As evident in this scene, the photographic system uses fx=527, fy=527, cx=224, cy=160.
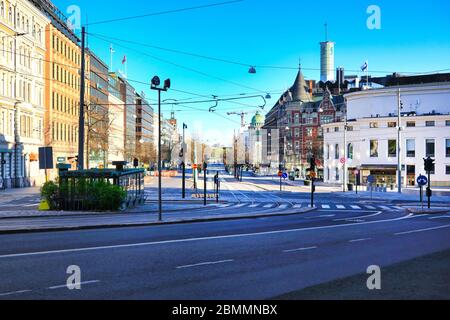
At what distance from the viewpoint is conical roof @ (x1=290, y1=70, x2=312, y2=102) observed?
13075 cm

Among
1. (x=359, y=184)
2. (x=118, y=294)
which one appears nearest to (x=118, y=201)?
(x=118, y=294)

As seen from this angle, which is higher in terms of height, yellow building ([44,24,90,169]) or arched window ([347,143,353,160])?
yellow building ([44,24,90,169])

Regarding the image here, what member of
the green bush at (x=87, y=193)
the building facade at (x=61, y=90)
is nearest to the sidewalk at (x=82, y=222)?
the green bush at (x=87, y=193)

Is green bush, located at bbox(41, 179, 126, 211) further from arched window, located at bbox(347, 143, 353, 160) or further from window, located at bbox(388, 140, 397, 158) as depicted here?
arched window, located at bbox(347, 143, 353, 160)

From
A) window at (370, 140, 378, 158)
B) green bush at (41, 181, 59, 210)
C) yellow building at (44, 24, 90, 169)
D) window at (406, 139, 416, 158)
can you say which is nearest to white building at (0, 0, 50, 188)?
yellow building at (44, 24, 90, 169)

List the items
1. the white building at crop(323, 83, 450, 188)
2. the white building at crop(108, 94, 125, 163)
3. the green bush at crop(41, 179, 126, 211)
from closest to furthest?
the green bush at crop(41, 179, 126, 211)
the white building at crop(323, 83, 450, 188)
the white building at crop(108, 94, 125, 163)

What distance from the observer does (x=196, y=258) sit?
13.1 m

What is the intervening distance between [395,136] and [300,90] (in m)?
62.9

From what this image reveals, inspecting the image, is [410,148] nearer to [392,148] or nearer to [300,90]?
[392,148]

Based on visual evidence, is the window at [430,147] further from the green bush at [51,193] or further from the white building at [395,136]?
the green bush at [51,193]

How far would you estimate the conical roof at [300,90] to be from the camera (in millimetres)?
130750

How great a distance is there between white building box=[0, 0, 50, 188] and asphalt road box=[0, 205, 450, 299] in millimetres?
35365

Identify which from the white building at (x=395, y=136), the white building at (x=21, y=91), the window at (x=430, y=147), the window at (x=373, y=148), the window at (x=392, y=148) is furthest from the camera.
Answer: the window at (x=373, y=148)

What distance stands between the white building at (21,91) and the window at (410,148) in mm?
46789
